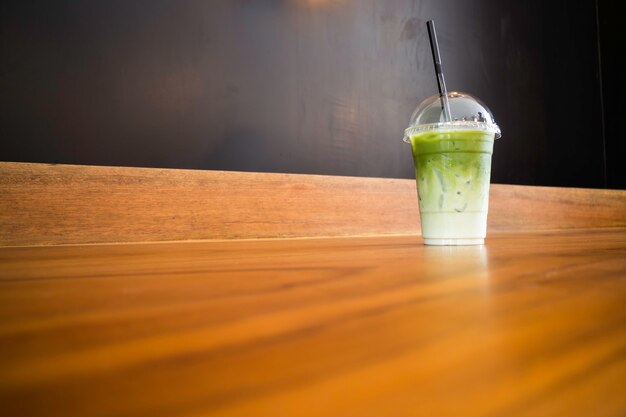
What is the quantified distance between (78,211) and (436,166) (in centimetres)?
60

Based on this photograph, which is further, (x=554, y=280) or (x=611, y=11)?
(x=611, y=11)

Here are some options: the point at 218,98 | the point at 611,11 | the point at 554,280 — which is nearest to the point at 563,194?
the point at 218,98

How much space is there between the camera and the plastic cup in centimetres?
70

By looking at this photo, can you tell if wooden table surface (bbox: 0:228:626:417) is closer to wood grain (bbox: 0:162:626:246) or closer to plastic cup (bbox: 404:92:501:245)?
plastic cup (bbox: 404:92:501:245)

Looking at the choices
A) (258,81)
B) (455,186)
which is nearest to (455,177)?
(455,186)

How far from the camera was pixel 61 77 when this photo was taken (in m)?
1.28

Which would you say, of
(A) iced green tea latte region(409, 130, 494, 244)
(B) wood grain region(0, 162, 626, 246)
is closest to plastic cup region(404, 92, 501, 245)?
(A) iced green tea latte region(409, 130, 494, 244)

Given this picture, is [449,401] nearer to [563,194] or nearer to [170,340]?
[170,340]

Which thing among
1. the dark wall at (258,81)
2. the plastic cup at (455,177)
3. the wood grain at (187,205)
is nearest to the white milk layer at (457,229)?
the plastic cup at (455,177)

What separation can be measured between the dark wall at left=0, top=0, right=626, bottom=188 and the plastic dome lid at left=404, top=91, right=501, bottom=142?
0.87 meters

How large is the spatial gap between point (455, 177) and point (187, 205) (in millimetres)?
530

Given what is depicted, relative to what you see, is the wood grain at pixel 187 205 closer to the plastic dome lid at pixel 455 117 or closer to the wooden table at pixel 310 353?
the plastic dome lid at pixel 455 117

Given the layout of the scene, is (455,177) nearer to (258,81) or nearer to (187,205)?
(187,205)

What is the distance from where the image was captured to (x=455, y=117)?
75cm
